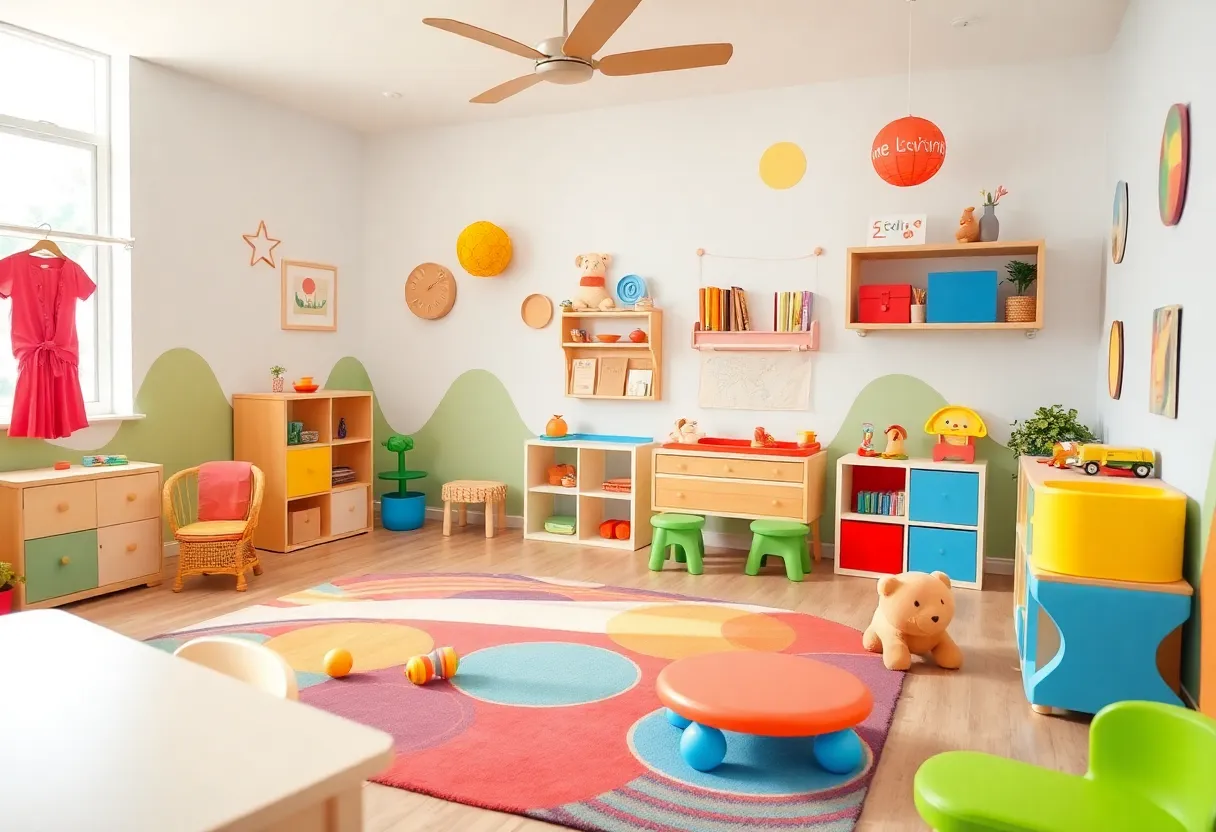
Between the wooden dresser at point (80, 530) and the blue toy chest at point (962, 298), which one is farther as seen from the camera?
the blue toy chest at point (962, 298)

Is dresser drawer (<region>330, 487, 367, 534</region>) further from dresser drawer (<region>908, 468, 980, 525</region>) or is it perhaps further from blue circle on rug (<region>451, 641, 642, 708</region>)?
dresser drawer (<region>908, 468, 980, 525</region>)

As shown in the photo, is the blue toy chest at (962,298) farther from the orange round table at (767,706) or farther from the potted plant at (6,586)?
the potted plant at (6,586)

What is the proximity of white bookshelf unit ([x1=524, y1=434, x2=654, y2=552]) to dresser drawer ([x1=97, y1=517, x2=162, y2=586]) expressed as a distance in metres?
2.18

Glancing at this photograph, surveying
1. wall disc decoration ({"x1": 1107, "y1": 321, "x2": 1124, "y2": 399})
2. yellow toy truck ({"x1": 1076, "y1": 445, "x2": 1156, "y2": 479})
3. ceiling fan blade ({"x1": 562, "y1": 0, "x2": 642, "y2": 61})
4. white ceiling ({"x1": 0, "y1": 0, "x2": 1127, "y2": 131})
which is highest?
white ceiling ({"x1": 0, "y1": 0, "x2": 1127, "y2": 131})

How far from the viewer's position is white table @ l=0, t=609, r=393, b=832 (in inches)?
38.7

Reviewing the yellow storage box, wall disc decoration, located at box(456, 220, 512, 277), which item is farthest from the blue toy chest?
wall disc decoration, located at box(456, 220, 512, 277)

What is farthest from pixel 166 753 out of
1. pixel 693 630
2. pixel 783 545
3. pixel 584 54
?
pixel 783 545

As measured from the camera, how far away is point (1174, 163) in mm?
3016

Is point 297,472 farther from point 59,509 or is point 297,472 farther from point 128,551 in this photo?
point 59,509

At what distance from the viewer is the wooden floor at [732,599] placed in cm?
250

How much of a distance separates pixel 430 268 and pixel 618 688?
13.4 ft

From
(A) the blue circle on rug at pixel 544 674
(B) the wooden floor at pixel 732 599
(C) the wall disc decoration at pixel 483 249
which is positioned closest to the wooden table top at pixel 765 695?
(B) the wooden floor at pixel 732 599

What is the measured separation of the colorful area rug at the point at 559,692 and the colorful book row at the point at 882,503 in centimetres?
107

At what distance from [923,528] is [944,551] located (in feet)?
0.51
